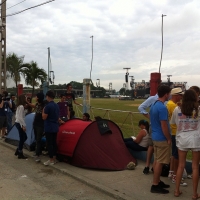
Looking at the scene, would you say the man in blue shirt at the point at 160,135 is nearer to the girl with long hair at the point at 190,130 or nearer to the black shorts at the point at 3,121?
the girl with long hair at the point at 190,130

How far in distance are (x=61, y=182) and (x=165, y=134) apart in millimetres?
2301

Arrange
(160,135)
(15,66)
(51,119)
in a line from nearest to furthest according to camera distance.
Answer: (160,135)
(51,119)
(15,66)

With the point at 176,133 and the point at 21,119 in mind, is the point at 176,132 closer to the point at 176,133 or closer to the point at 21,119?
the point at 176,133

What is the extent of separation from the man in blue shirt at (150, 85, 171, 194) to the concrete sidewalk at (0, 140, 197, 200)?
262 mm

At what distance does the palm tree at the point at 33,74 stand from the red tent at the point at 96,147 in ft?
56.3

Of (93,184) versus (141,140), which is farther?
(141,140)

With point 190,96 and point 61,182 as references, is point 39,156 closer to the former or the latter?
point 61,182

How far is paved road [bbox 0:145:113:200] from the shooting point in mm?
4820

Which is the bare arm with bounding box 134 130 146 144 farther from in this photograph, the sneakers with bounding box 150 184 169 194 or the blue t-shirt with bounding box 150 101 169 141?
the sneakers with bounding box 150 184 169 194

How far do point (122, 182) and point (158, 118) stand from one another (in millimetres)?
1499

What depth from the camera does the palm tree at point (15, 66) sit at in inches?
867

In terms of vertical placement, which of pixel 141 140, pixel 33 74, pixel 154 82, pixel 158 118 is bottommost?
pixel 141 140

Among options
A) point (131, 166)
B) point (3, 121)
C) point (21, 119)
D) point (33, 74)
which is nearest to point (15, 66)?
point (33, 74)

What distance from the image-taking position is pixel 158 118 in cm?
469
